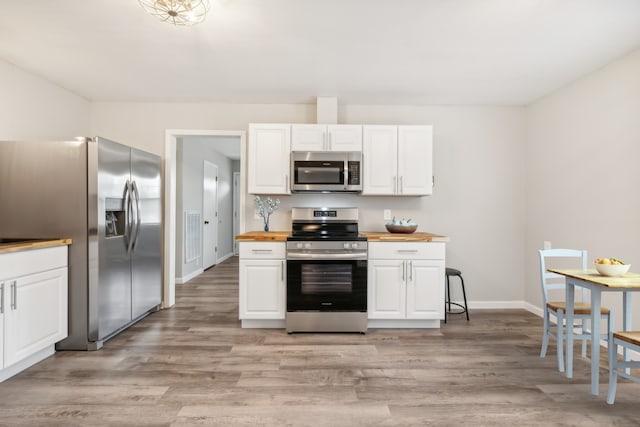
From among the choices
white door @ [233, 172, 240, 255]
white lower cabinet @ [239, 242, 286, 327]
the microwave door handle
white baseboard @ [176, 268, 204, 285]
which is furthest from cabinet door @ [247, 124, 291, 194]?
white door @ [233, 172, 240, 255]

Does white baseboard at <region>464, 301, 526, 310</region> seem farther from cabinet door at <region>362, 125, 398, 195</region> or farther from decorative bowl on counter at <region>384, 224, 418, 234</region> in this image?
cabinet door at <region>362, 125, 398, 195</region>

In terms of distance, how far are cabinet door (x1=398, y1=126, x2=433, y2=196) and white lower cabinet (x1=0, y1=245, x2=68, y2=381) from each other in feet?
10.5

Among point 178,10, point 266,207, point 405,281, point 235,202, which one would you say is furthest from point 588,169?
point 235,202

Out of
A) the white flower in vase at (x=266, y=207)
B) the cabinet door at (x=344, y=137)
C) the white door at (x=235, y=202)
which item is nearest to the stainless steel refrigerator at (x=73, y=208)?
the white flower in vase at (x=266, y=207)

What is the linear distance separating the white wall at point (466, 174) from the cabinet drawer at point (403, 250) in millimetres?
708

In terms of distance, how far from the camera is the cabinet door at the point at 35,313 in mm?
2322

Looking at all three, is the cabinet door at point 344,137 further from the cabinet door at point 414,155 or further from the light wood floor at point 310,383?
the light wood floor at point 310,383

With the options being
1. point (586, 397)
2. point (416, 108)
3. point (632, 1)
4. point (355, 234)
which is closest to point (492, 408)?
point (586, 397)

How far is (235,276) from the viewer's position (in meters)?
6.07

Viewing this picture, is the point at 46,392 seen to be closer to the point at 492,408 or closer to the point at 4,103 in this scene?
the point at 4,103

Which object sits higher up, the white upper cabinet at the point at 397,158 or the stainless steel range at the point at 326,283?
the white upper cabinet at the point at 397,158

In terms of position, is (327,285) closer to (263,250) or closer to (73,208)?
(263,250)

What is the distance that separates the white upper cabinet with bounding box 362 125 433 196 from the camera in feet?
12.2

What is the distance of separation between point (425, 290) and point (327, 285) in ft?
3.20
